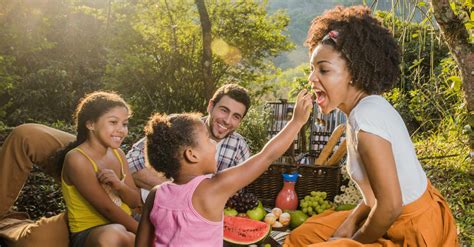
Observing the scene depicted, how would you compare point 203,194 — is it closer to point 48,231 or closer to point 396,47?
point 396,47

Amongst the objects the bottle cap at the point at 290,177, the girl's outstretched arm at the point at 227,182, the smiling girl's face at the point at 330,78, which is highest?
the smiling girl's face at the point at 330,78

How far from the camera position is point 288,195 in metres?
4.34

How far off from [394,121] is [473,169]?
2838mm

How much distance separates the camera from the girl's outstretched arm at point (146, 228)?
2267 millimetres

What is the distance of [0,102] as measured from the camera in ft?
47.0

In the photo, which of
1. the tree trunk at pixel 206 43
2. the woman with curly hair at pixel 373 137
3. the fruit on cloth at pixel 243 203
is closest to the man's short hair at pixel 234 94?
the fruit on cloth at pixel 243 203

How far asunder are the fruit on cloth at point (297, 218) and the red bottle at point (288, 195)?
0.24 meters

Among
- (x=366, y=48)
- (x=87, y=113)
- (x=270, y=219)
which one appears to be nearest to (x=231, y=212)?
(x=270, y=219)

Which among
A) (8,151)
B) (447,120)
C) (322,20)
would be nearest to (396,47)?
(322,20)

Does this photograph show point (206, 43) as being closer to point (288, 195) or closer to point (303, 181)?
point (303, 181)

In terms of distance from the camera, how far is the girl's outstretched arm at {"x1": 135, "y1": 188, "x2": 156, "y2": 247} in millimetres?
2267

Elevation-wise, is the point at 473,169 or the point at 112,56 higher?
the point at 112,56

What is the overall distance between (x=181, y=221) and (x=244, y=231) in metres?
1.29

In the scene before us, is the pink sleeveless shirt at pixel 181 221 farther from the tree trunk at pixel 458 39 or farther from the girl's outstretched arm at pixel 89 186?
the tree trunk at pixel 458 39
